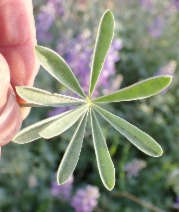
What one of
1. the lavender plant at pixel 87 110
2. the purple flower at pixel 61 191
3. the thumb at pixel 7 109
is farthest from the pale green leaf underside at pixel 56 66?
the purple flower at pixel 61 191

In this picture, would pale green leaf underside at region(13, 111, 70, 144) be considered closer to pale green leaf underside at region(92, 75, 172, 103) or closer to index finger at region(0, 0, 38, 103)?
pale green leaf underside at region(92, 75, 172, 103)

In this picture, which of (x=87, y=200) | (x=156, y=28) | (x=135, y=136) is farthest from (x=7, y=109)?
(x=156, y=28)

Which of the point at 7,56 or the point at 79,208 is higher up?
the point at 7,56

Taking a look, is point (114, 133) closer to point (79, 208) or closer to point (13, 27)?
point (79, 208)

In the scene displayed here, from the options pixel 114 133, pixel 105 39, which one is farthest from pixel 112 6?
pixel 105 39

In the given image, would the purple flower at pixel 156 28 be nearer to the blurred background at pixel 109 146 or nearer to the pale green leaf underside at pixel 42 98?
the blurred background at pixel 109 146

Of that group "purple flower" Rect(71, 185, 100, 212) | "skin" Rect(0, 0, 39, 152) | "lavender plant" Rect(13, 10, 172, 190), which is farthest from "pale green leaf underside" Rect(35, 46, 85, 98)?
"purple flower" Rect(71, 185, 100, 212)

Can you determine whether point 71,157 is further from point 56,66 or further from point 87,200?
point 87,200
